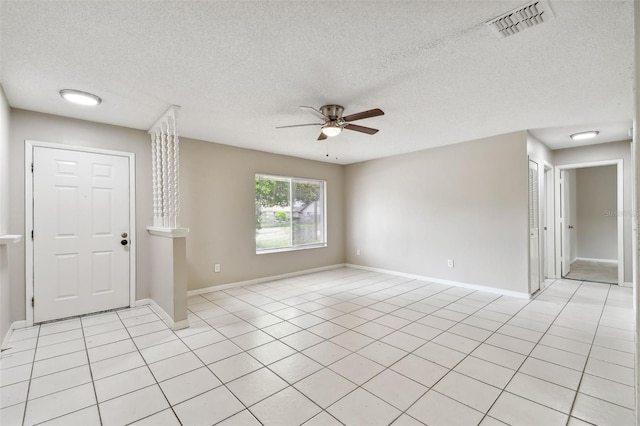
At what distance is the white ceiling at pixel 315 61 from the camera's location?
5.82 ft

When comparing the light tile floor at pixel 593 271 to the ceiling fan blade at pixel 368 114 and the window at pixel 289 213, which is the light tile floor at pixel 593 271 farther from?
the ceiling fan blade at pixel 368 114

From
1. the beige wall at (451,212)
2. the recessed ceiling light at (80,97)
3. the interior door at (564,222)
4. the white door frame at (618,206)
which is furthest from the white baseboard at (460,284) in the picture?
the recessed ceiling light at (80,97)

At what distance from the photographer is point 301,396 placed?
2.02 metres

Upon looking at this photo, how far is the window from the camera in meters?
5.54

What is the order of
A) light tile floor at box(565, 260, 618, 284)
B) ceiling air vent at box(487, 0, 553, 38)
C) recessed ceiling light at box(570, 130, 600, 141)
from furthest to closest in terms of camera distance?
light tile floor at box(565, 260, 618, 284)
recessed ceiling light at box(570, 130, 600, 141)
ceiling air vent at box(487, 0, 553, 38)

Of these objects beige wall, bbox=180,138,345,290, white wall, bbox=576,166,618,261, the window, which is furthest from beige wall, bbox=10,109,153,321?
white wall, bbox=576,166,618,261

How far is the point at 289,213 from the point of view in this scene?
5988mm

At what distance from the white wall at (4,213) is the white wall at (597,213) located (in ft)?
35.2

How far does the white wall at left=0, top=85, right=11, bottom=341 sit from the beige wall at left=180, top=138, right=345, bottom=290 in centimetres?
185

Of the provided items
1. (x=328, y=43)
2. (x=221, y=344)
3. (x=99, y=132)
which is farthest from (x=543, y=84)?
(x=99, y=132)

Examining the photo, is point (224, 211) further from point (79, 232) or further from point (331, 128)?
point (331, 128)

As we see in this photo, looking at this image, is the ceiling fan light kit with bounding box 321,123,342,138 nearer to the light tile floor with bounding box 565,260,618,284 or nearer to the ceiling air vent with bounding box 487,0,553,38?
the ceiling air vent with bounding box 487,0,553,38

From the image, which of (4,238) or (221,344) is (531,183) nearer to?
(221,344)

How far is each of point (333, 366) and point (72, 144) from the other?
401 centimetres
